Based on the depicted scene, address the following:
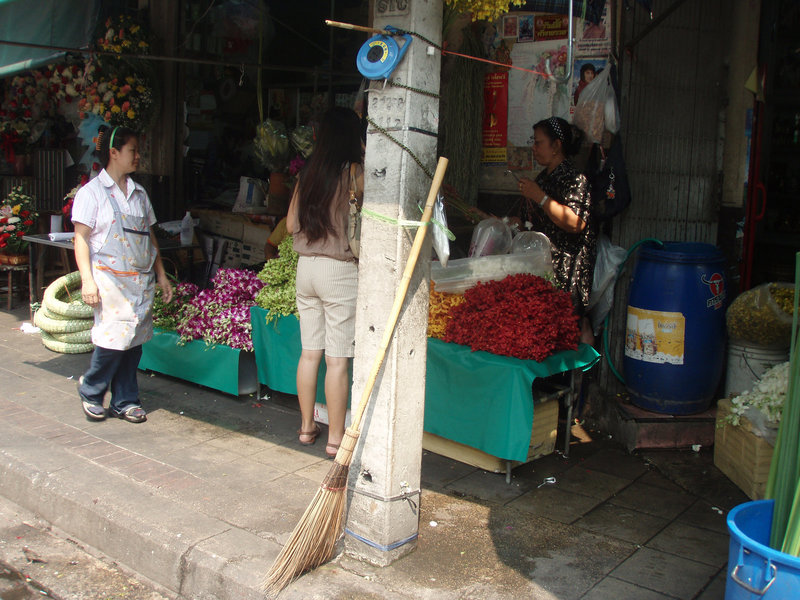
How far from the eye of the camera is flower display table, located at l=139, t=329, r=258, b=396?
5.57m

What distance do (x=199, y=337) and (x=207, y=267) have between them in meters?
2.28

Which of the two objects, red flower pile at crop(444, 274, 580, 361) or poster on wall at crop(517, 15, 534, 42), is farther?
poster on wall at crop(517, 15, 534, 42)

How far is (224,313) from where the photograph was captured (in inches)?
220

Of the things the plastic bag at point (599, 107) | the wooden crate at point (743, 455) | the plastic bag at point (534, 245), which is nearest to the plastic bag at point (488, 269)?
the plastic bag at point (534, 245)

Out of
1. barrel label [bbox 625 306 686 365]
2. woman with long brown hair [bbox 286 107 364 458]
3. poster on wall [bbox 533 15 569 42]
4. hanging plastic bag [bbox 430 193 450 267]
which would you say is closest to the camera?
hanging plastic bag [bbox 430 193 450 267]

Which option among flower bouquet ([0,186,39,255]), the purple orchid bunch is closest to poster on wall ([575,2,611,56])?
the purple orchid bunch

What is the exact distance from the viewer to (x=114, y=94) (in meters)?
7.18

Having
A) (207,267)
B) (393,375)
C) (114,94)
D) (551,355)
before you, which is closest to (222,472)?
(393,375)

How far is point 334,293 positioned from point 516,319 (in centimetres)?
109

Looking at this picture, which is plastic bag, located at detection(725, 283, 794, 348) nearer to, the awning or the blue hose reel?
the blue hose reel

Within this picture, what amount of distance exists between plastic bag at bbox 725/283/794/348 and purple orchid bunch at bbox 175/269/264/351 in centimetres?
337

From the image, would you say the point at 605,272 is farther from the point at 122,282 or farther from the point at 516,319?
the point at 122,282

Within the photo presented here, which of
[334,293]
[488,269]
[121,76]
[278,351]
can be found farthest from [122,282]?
[121,76]

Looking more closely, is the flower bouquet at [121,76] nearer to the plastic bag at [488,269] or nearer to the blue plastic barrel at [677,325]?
the plastic bag at [488,269]
